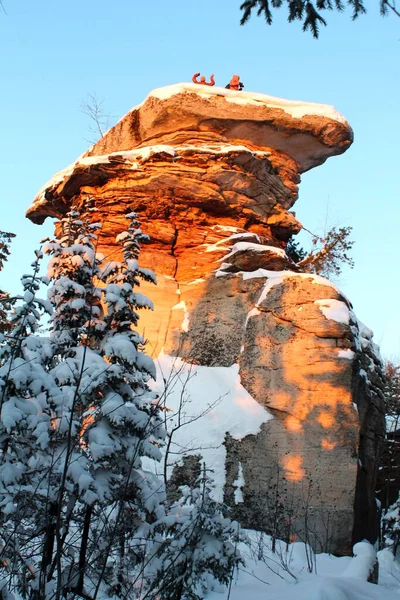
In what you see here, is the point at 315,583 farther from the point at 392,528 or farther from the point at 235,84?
the point at 235,84

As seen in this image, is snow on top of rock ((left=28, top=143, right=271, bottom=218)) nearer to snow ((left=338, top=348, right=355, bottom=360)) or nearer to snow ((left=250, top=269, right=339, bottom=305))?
snow ((left=250, top=269, right=339, bottom=305))

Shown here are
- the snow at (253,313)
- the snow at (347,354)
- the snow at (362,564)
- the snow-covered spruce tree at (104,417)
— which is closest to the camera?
the snow-covered spruce tree at (104,417)

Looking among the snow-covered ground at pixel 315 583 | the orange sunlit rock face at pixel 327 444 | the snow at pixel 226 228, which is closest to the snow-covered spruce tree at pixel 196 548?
the snow-covered ground at pixel 315 583

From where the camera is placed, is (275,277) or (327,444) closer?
(327,444)

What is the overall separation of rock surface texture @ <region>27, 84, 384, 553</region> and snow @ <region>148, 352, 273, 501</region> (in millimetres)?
156

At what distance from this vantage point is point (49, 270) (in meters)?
11.2

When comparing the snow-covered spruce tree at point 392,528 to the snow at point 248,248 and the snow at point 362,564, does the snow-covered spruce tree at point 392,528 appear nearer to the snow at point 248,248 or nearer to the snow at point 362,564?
the snow at point 362,564

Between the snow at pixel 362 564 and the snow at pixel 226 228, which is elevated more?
the snow at pixel 226 228

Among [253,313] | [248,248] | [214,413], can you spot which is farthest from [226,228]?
[214,413]

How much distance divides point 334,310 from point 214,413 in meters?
3.79

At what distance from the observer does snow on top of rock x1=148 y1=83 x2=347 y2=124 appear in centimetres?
1827

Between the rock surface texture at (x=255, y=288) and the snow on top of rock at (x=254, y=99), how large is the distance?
0.16ft

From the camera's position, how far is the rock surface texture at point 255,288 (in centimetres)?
1395

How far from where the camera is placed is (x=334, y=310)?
15164 millimetres
